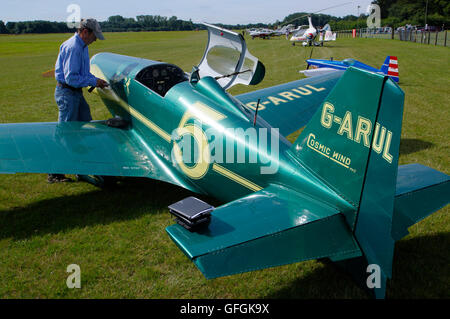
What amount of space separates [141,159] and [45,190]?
178 cm

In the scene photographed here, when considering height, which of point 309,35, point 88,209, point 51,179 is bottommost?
point 88,209

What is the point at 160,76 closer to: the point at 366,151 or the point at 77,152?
the point at 77,152

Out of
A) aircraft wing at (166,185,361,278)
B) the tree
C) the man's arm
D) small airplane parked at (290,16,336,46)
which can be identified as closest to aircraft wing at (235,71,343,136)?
the man's arm

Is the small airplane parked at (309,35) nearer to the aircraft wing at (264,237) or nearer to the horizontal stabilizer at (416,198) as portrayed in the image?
the horizontal stabilizer at (416,198)

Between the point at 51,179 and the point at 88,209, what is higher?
the point at 51,179

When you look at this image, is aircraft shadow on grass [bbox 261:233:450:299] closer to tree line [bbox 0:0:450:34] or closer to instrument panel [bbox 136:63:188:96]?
instrument panel [bbox 136:63:188:96]

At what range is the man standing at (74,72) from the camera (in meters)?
5.31

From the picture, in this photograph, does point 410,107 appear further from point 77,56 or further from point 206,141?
point 77,56

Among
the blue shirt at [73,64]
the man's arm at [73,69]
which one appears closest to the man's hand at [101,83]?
the blue shirt at [73,64]

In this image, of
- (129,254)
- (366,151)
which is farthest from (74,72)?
(366,151)

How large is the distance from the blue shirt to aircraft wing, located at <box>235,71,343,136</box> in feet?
9.76

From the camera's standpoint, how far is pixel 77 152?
4871 millimetres

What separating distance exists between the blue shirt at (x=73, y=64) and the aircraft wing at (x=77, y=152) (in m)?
0.69

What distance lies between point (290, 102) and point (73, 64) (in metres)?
4.07
